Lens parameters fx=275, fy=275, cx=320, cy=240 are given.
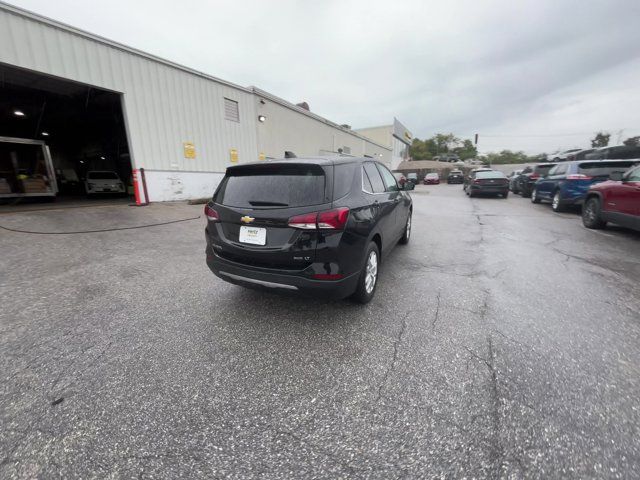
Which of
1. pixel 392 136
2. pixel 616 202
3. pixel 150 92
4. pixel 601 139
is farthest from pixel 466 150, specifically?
pixel 150 92

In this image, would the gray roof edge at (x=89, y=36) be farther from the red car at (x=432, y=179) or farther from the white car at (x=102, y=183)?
the red car at (x=432, y=179)

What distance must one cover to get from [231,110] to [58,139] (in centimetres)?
1618

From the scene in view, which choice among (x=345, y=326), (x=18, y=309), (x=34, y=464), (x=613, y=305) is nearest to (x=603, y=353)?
(x=613, y=305)

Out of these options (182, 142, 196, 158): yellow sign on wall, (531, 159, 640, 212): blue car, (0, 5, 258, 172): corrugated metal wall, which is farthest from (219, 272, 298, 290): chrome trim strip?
(182, 142, 196, 158): yellow sign on wall

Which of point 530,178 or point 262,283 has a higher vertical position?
point 530,178

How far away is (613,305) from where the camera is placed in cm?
317

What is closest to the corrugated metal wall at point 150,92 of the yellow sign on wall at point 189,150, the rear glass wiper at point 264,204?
the yellow sign on wall at point 189,150

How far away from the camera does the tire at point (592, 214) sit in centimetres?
671

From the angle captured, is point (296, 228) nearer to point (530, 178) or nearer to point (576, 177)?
point (576, 177)

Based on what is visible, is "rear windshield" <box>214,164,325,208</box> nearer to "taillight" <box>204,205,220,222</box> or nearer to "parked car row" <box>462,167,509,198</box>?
"taillight" <box>204,205,220,222</box>

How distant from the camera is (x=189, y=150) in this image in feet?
37.1

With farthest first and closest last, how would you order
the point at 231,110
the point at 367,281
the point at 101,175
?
the point at 101,175, the point at 231,110, the point at 367,281

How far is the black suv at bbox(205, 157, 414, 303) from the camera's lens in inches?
98.1

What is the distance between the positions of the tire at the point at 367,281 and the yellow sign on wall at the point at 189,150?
10612 mm
